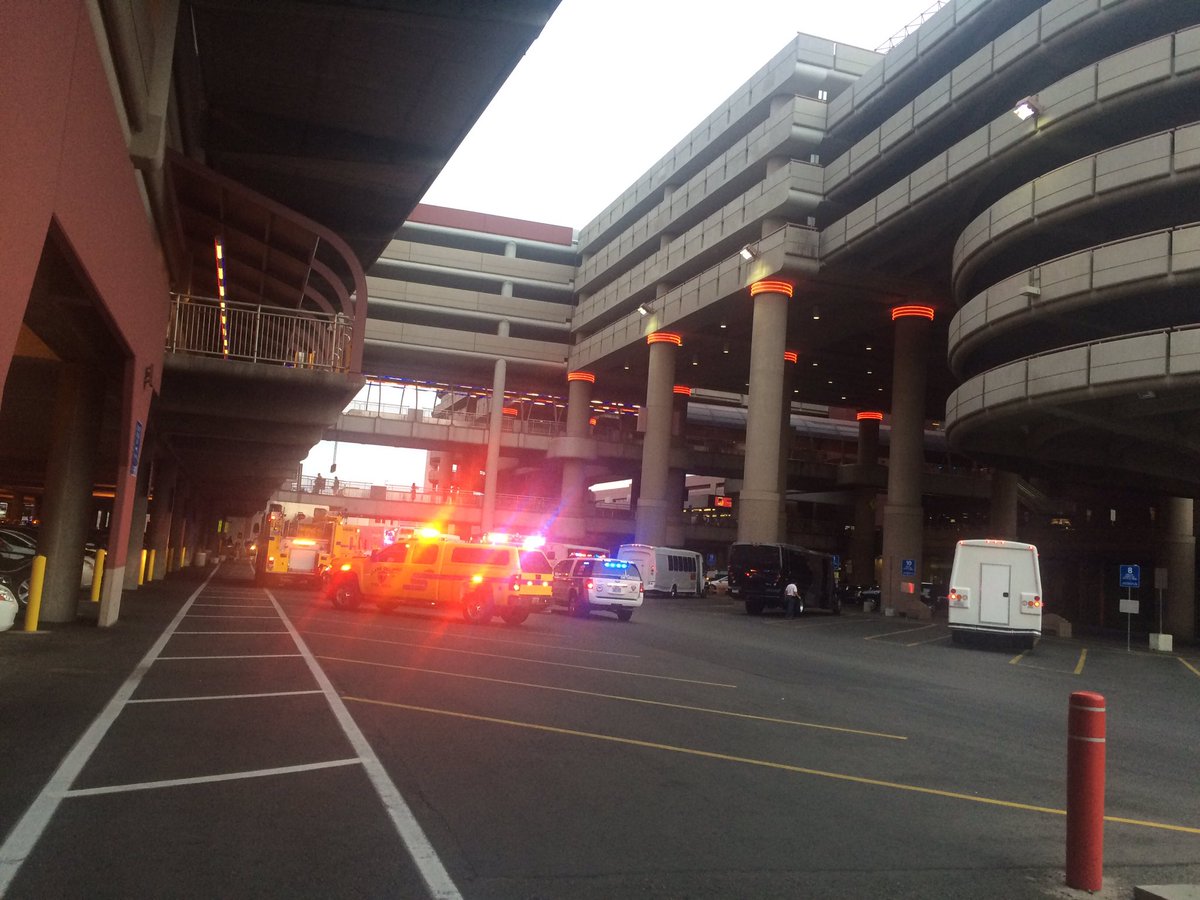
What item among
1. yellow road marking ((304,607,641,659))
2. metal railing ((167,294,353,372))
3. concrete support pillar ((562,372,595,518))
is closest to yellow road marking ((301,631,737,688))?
yellow road marking ((304,607,641,659))

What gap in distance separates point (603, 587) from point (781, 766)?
66.4ft

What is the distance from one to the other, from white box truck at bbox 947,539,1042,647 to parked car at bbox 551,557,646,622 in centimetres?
890

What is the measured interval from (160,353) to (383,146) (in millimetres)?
5708

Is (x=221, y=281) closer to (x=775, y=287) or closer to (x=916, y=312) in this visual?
(x=775, y=287)

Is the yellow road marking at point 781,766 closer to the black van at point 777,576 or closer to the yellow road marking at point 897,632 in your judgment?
the yellow road marking at point 897,632

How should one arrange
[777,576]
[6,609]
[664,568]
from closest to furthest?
1. [6,609]
2. [777,576]
3. [664,568]

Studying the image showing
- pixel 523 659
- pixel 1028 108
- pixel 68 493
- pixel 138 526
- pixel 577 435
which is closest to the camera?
pixel 523 659

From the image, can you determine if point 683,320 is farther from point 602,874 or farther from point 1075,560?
point 602,874

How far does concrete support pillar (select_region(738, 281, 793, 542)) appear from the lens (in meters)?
44.2

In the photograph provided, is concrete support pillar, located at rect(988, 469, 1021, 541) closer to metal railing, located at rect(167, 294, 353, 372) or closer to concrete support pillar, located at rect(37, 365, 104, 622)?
metal railing, located at rect(167, 294, 353, 372)

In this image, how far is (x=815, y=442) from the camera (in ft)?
270

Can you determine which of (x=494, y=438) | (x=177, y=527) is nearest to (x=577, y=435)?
(x=494, y=438)

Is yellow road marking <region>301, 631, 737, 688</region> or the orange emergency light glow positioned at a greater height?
the orange emergency light glow

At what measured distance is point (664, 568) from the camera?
47188 millimetres
